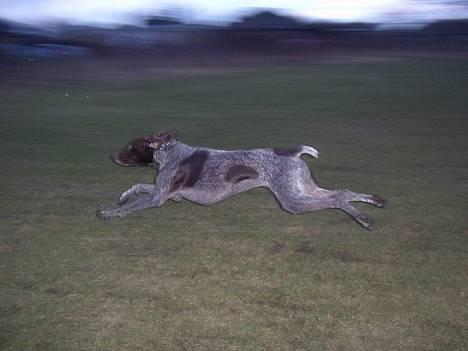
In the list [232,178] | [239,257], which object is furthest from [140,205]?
[239,257]

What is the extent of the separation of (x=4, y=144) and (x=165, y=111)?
534 centimetres

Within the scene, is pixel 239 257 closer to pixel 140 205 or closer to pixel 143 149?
pixel 140 205

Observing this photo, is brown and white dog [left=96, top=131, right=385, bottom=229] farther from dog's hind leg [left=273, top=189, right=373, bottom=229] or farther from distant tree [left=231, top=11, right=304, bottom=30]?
distant tree [left=231, top=11, right=304, bottom=30]

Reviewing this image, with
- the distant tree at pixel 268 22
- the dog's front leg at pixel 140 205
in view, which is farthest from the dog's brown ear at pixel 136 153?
the distant tree at pixel 268 22

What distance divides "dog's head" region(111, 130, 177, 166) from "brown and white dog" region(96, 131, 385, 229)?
0.04 ft

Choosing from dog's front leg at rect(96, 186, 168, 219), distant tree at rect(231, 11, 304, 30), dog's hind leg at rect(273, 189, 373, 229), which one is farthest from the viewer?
distant tree at rect(231, 11, 304, 30)

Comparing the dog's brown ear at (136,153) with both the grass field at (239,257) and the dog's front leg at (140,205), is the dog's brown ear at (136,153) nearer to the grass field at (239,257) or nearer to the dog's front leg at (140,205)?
the dog's front leg at (140,205)

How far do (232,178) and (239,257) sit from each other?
1062 mm

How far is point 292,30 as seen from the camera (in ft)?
96.4

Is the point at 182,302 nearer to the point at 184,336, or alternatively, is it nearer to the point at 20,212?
the point at 184,336

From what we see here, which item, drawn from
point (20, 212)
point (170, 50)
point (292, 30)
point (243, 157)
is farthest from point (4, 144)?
point (292, 30)

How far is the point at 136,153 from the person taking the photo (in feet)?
19.5

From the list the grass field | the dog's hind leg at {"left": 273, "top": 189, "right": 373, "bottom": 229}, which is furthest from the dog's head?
the dog's hind leg at {"left": 273, "top": 189, "right": 373, "bottom": 229}

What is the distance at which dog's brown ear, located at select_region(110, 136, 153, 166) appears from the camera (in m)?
5.88
